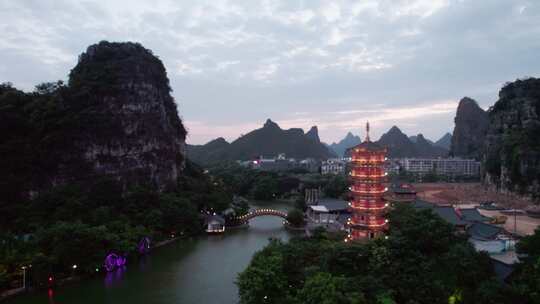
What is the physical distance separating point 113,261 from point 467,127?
388 ft

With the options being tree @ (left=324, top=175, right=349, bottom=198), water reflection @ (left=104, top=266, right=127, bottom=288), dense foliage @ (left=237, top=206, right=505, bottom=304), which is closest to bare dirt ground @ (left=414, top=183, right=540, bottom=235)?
tree @ (left=324, top=175, right=349, bottom=198)

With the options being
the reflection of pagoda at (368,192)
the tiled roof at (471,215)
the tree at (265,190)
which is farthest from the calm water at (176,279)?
the tree at (265,190)

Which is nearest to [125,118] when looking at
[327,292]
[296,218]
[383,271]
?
[296,218]

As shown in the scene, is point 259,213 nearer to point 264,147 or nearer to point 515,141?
point 515,141

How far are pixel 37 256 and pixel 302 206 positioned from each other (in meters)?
Result: 28.5

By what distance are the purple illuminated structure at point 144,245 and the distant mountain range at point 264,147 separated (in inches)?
4476

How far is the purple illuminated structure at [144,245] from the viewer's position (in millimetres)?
29266

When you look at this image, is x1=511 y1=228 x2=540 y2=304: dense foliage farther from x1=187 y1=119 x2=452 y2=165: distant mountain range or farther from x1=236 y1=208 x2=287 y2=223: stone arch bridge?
x1=187 y1=119 x2=452 y2=165: distant mountain range

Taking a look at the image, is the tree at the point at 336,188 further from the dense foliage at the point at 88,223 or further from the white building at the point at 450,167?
the white building at the point at 450,167

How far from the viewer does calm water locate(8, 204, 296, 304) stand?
2109 centimetres

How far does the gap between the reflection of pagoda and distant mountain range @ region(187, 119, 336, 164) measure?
12019 cm

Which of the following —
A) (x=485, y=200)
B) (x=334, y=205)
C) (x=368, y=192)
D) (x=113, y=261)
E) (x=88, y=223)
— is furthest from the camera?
(x=485, y=200)

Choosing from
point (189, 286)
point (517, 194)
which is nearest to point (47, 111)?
point (189, 286)

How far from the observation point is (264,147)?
512ft
